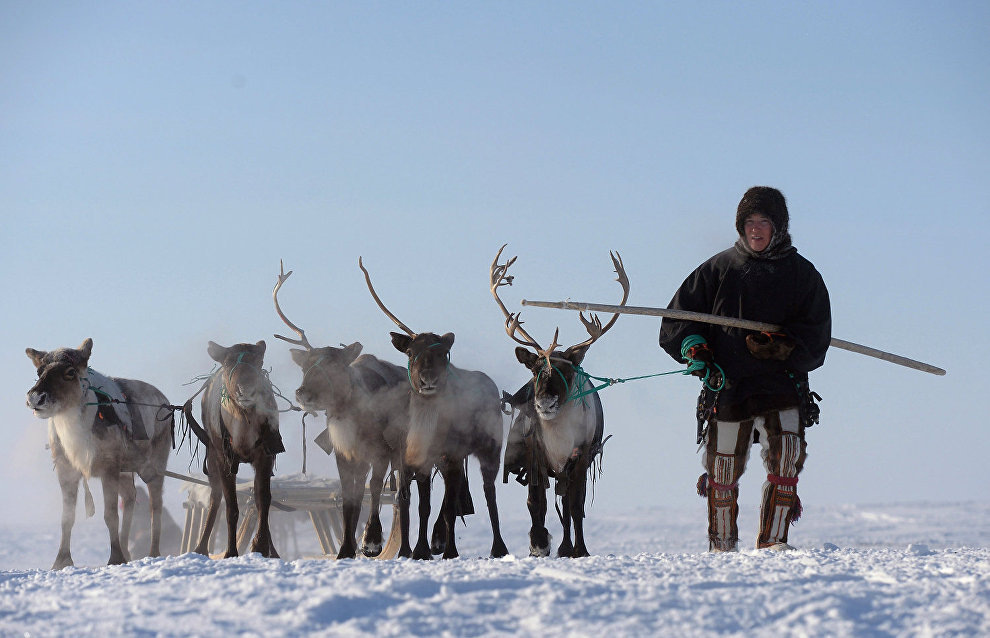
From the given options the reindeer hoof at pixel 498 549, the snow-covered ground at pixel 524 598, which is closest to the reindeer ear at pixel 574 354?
the reindeer hoof at pixel 498 549

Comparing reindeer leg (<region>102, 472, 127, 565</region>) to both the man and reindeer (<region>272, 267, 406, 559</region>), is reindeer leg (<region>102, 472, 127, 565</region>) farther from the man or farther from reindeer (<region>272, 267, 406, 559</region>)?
the man

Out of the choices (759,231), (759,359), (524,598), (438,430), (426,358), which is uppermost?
(759,231)

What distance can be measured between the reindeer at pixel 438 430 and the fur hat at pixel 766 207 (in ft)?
10.9

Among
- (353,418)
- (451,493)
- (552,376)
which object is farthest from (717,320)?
(353,418)

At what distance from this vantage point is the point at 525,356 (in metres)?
11.0

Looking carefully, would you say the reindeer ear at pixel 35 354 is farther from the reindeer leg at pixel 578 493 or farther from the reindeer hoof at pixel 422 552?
the reindeer leg at pixel 578 493

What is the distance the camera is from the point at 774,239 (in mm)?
8641

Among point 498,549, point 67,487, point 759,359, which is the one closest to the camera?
point 759,359

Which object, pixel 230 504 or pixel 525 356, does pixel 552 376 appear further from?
pixel 230 504

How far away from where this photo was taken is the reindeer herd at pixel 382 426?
10871 millimetres

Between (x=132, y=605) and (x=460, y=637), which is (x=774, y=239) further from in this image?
(x=132, y=605)

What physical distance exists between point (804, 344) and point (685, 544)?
100.0 feet

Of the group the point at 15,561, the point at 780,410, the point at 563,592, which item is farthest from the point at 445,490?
the point at 15,561

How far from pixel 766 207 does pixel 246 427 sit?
16.2 ft
